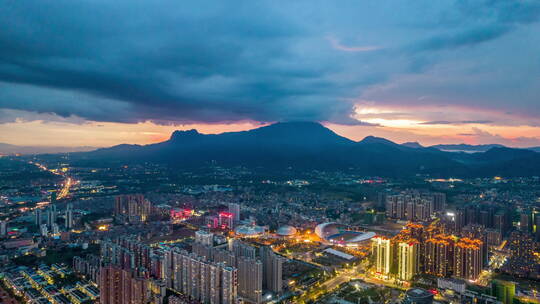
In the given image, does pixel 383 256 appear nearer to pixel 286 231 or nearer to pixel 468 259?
pixel 468 259

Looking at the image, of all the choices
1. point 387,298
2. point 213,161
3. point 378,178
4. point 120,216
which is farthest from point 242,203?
point 213,161

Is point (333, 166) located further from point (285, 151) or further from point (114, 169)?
point (114, 169)

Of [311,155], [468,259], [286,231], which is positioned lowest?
[286,231]

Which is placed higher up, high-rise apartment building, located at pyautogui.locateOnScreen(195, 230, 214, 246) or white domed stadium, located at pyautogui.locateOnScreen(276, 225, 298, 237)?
high-rise apartment building, located at pyautogui.locateOnScreen(195, 230, 214, 246)

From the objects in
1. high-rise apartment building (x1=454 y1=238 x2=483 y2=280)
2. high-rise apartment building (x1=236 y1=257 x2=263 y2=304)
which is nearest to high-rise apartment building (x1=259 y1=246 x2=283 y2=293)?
high-rise apartment building (x1=236 y1=257 x2=263 y2=304)

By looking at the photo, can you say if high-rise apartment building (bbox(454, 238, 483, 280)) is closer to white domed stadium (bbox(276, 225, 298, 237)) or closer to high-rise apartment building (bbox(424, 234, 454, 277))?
high-rise apartment building (bbox(424, 234, 454, 277))

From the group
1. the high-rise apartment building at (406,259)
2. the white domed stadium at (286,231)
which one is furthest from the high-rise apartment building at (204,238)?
the high-rise apartment building at (406,259)

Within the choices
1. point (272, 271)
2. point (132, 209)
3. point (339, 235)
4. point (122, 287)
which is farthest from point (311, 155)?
point (122, 287)
